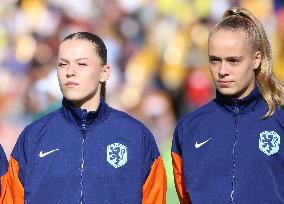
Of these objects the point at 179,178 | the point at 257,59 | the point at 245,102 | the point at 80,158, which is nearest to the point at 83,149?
the point at 80,158

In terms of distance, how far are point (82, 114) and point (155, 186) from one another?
620mm

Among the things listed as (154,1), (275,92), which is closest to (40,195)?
(275,92)

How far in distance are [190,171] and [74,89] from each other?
0.85m

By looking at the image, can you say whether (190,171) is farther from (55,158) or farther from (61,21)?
(61,21)

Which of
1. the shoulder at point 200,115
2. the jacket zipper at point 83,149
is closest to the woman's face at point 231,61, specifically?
the shoulder at point 200,115

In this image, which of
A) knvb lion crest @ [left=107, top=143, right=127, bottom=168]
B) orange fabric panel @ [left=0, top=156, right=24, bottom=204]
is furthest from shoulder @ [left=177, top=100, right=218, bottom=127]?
orange fabric panel @ [left=0, top=156, right=24, bottom=204]

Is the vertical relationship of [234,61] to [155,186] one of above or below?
above

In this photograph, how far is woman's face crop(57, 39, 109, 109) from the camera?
4.76 meters

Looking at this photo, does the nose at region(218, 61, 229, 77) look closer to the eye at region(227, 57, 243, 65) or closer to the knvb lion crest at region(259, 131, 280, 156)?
the eye at region(227, 57, 243, 65)

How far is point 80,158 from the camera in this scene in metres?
4.78

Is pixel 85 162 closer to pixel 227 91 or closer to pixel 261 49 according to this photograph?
pixel 227 91

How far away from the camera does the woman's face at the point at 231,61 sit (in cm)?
472

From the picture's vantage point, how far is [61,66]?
4.80m

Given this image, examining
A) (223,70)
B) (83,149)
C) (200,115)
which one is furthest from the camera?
(200,115)
